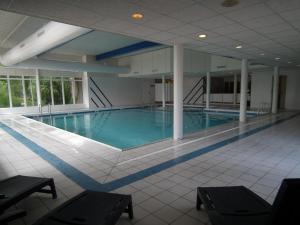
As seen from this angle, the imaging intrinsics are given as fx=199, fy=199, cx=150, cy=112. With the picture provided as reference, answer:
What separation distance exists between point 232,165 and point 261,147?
4.98 feet

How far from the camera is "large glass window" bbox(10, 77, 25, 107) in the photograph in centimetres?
1134

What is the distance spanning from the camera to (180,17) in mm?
3242

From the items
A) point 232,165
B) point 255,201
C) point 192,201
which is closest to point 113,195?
point 192,201

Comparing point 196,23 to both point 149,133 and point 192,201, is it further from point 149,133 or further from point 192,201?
point 149,133

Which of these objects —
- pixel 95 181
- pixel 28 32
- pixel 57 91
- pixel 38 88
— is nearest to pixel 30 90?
pixel 38 88

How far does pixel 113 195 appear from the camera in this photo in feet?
7.27

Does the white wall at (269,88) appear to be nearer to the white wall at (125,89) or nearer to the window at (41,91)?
the white wall at (125,89)

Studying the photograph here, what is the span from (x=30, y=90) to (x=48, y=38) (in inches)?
327

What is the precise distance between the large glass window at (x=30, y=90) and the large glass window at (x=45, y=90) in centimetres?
43

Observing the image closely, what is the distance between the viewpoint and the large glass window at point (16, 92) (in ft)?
37.2

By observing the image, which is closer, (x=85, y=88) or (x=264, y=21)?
(x=264, y=21)

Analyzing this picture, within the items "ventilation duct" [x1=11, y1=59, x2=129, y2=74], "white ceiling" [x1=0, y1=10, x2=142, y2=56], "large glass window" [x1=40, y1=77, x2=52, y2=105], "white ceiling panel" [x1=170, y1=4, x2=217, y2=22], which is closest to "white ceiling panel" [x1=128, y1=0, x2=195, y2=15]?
"white ceiling panel" [x1=170, y1=4, x2=217, y2=22]

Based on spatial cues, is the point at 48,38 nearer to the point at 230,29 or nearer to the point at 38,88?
the point at 230,29

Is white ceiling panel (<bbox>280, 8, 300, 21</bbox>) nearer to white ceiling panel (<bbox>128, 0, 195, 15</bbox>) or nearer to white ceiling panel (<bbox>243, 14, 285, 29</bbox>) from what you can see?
white ceiling panel (<bbox>243, 14, 285, 29</bbox>)
